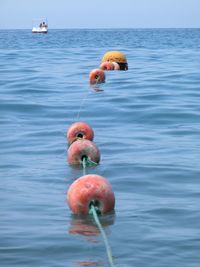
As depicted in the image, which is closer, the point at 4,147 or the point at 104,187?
the point at 104,187

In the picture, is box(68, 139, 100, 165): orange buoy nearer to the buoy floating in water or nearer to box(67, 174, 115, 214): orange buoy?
box(67, 174, 115, 214): orange buoy

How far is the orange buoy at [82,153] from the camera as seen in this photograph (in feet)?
36.1

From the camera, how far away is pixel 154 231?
754 centimetres

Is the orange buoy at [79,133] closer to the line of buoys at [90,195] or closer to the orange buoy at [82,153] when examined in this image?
the orange buoy at [82,153]

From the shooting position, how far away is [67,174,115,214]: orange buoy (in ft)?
26.0

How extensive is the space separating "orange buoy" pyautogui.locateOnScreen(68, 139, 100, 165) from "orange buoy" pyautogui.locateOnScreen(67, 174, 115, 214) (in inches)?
114

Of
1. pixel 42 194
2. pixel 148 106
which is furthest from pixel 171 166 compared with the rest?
pixel 148 106

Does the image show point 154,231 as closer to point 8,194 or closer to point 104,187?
point 104,187

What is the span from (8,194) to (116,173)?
2.08 m

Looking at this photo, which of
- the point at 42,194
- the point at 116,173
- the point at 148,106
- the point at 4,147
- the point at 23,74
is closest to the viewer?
the point at 42,194

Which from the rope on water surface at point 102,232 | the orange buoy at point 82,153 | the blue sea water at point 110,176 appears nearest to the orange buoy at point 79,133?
the blue sea water at point 110,176

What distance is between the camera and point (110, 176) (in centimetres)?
1039

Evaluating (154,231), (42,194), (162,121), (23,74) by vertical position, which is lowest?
(154,231)

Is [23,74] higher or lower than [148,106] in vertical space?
higher
